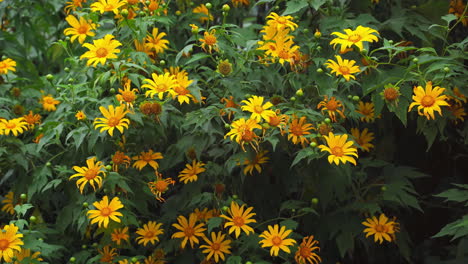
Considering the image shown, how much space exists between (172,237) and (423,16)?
1.48 meters

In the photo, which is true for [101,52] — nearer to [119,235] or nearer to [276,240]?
[119,235]

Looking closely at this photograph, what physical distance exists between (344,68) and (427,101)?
1.10ft

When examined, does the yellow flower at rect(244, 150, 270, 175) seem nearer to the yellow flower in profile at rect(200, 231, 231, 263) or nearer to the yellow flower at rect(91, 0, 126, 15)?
the yellow flower in profile at rect(200, 231, 231, 263)

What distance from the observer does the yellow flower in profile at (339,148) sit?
8.25ft

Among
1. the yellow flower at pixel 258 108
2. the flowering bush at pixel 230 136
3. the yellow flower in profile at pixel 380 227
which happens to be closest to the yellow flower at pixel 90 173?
the flowering bush at pixel 230 136

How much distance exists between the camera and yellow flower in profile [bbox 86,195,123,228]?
2600 millimetres

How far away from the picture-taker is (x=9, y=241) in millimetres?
2541

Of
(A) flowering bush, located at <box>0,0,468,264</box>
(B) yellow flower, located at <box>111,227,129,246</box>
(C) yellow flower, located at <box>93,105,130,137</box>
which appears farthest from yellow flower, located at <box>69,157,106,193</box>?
(B) yellow flower, located at <box>111,227,129,246</box>

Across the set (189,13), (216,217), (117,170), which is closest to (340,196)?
(216,217)

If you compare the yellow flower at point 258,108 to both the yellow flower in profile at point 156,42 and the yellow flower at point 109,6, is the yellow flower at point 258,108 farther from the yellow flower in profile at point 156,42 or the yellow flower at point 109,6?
the yellow flower at point 109,6

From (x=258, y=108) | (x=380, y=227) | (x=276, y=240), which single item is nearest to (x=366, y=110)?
(x=380, y=227)

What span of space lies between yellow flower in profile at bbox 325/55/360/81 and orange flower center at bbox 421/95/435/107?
0.27 metres

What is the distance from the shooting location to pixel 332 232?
2.90 m

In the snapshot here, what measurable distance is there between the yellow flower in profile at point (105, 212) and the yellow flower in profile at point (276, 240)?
552 millimetres
